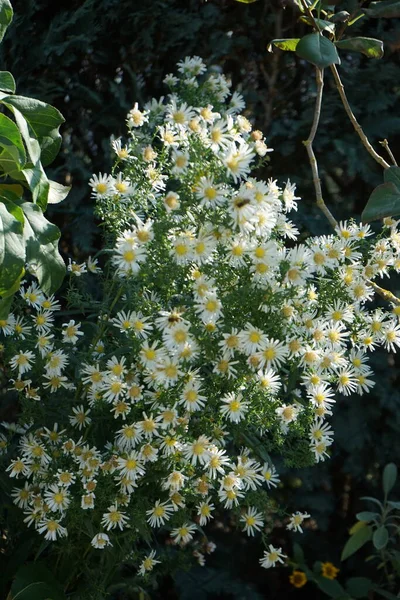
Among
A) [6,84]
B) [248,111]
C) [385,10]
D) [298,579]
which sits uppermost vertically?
[385,10]

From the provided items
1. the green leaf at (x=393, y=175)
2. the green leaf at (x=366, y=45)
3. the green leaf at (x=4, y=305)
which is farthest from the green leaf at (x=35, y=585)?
the green leaf at (x=366, y=45)

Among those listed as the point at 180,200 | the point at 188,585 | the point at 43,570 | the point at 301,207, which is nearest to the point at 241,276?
the point at 180,200

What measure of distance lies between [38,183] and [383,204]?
19.8 inches

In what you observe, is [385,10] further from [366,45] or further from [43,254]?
[43,254]

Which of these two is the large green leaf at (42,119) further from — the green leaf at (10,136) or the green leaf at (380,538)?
the green leaf at (380,538)

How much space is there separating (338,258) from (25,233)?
1.51 feet

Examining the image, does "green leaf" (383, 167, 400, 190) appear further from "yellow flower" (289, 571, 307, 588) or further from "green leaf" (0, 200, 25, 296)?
"yellow flower" (289, 571, 307, 588)

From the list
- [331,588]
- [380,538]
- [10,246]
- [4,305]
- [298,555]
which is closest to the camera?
[10,246]

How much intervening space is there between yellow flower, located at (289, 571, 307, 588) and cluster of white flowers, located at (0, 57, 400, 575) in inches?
34.1

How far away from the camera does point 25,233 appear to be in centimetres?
117

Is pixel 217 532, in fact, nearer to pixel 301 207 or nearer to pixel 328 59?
pixel 301 207

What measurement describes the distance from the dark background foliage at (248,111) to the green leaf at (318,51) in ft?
2.71

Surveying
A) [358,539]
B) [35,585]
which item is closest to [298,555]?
[358,539]

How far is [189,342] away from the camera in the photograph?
111 centimetres
